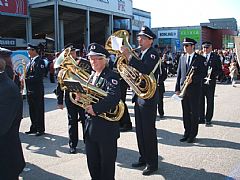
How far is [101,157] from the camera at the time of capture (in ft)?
11.8

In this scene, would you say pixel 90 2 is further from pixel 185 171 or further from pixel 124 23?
pixel 185 171

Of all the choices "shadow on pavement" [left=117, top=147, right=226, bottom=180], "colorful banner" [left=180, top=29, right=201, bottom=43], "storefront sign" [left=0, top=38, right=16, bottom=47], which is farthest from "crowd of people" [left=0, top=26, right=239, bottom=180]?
"colorful banner" [left=180, top=29, right=201, bottom=43]

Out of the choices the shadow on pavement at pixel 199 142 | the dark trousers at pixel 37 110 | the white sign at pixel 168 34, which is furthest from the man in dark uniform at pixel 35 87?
the white sign at pixel 168 34

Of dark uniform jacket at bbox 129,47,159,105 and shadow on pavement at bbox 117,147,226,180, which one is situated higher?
dark uniform jacket at bbox 129,47,159,105

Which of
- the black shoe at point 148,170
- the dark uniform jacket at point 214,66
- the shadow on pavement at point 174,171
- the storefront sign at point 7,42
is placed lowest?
the shadow on pavement at point 174,171

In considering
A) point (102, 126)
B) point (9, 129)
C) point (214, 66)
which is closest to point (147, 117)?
point (102, 126)

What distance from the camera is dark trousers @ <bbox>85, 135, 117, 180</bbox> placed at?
11.7 feet

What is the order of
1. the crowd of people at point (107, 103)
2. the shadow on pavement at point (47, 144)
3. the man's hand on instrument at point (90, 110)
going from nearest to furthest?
1. the crowd of people at point (107, 103)
2. the man's hand on instrument at point (90, 110)
3. the shadow on pavement at point (47, 144)

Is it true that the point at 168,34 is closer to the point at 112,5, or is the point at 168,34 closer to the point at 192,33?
the point at 192,33

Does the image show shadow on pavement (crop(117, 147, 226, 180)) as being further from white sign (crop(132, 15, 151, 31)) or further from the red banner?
white sign (crop(132, 15, 151, 31))

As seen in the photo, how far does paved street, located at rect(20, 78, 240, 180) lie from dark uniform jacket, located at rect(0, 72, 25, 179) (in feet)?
5.73

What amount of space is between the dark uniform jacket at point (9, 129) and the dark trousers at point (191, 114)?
13.0 feet

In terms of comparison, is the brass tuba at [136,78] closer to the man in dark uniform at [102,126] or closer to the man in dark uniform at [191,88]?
the man in dark uniform at [102,126]

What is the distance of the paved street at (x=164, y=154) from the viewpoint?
4820 mm
